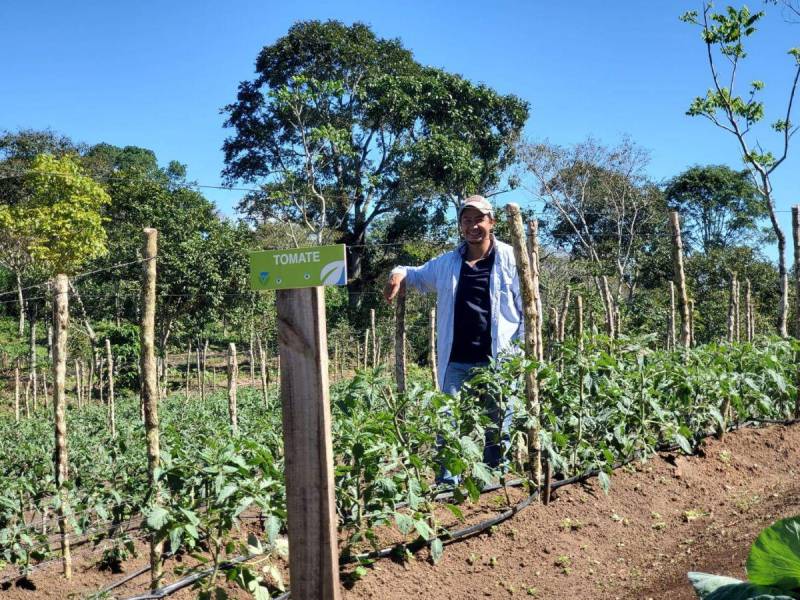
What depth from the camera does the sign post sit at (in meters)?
2.15

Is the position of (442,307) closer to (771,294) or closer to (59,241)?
(59,241)

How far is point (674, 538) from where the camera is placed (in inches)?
156

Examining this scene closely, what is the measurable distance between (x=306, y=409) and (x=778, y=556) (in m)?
1.30

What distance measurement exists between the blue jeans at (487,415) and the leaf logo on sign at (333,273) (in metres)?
1.89

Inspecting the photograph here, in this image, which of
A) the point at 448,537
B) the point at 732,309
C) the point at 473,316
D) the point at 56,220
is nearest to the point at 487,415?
the point at 473,316

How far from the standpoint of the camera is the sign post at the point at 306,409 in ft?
7.04

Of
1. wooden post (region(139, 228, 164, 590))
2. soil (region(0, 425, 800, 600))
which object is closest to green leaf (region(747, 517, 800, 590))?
soil (region(0, 425, 800, 600))

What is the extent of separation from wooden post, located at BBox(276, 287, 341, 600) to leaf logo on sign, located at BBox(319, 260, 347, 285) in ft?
0.26

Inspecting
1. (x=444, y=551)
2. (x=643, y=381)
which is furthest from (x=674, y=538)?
(x=444, y=551)

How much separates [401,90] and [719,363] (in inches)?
662

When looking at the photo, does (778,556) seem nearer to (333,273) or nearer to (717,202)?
(333,273)

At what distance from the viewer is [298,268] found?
2170mm

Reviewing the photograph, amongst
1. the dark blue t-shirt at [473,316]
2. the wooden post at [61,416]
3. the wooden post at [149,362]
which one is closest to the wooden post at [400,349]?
the dark blue t-shirt at [473,316]

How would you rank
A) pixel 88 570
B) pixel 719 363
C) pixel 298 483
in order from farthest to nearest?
pixel 719 363 < pixel 88 570 < pixel 298 483
